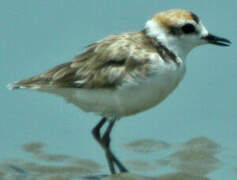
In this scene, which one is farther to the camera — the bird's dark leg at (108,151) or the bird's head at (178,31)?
the bird's dark leg at (108,151)

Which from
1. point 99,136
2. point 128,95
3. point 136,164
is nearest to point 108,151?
point 99,136

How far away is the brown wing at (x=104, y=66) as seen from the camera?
1409cm

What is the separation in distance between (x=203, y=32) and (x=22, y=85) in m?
2.23

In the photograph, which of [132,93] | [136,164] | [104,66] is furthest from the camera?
[136,164]

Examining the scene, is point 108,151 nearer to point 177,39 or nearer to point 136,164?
point 136,164

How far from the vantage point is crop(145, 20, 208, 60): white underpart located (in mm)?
14344

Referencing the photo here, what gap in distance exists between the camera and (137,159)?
16.2 m

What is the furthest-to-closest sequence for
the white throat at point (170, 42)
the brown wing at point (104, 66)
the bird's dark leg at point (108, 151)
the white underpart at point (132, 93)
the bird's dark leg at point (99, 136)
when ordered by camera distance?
the bird's dark leg at point (99, 136) → the bird's dark leg at point (108, 151) → the white throat at point (170, 42) → the brown wing at point (104, 66) → the white underpart at point (132, 93)

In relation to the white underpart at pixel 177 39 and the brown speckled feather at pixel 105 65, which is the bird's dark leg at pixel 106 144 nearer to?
the brown speckled feather at pixel 105 65

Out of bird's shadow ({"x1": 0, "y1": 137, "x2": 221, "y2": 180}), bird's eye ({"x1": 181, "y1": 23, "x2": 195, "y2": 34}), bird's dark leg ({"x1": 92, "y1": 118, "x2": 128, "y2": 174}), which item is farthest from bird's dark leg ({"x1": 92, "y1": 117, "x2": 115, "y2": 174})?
bird's eye ({"x1": 181, "y1": 23, "x2": 195, "y2": 34})

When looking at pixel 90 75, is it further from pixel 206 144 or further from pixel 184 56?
pixel 206 144

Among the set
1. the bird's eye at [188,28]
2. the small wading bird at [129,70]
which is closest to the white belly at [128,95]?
the small wading bird at [129,70]

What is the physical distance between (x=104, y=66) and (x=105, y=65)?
0.02 meters

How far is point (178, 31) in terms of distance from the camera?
14367 millimetres
